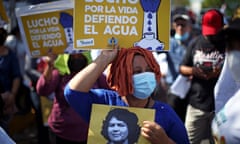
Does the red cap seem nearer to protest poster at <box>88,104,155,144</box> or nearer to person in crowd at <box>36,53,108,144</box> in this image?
person in crowd at <box>36,53,108,144</box>

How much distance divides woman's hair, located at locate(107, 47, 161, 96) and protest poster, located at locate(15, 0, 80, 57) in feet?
3.99

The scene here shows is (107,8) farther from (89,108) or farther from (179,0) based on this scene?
(179,0)

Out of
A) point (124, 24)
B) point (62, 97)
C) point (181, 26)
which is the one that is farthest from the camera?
point (181, 26)

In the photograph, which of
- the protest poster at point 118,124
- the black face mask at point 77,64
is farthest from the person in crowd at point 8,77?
the protest poster at point 118,124

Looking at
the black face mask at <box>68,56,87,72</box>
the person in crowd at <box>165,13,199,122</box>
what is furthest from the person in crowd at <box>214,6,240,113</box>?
the person in crowd at <box>165,13,199,122</box>

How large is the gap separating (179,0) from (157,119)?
159 feet

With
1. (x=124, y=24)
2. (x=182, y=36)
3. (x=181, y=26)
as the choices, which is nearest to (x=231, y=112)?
(x=124, y=24)

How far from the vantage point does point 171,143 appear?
2521mm

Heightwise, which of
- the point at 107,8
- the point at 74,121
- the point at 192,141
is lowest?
the point at 192,141

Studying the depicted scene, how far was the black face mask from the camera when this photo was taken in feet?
13.4

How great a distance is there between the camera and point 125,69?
2629 mm

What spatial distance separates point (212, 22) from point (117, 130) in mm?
2319

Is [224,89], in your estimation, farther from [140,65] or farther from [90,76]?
[90,76]

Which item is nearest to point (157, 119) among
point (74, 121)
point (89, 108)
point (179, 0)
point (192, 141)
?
point (89, 108)
